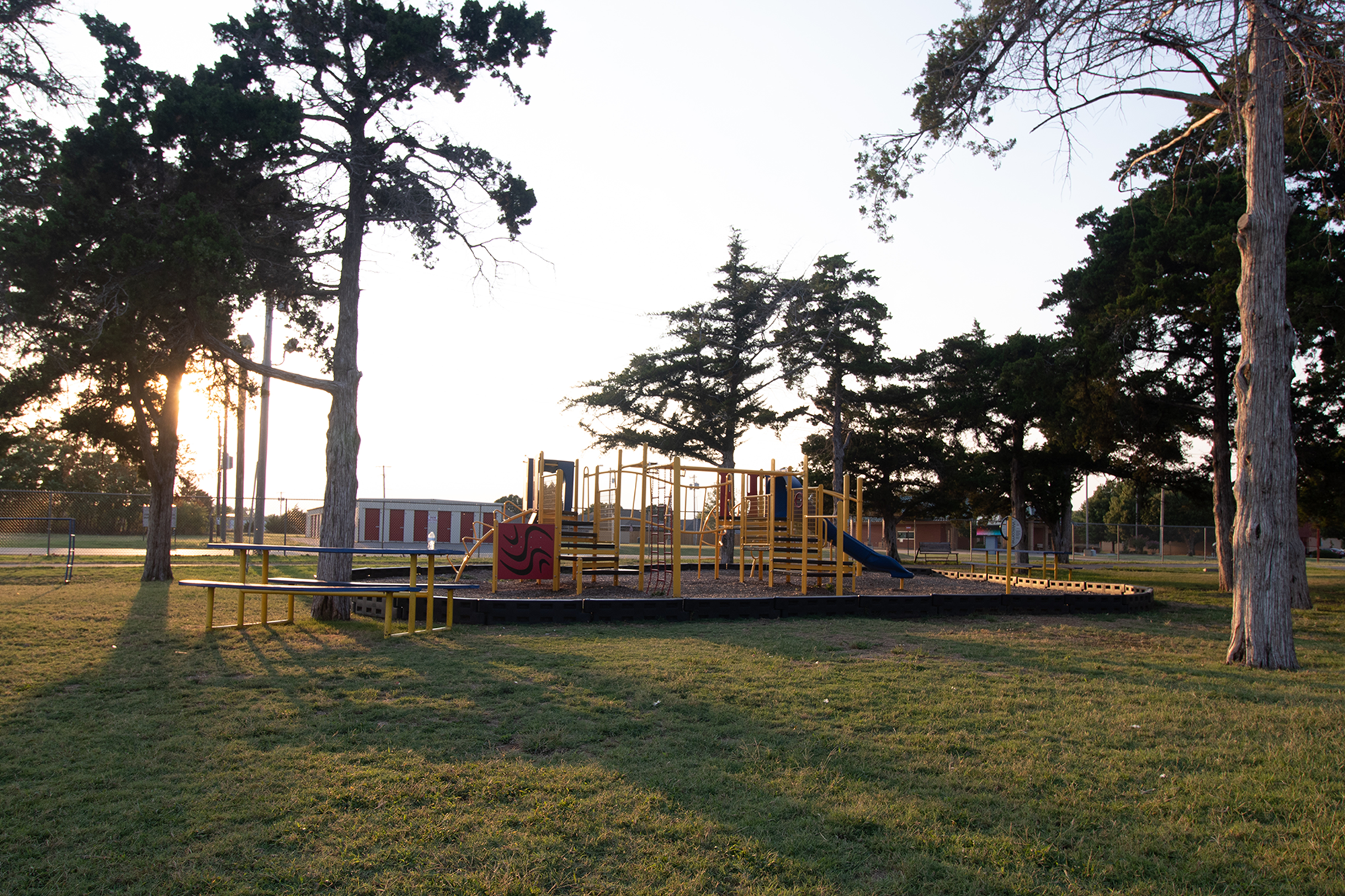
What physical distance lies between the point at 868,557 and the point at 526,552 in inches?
257

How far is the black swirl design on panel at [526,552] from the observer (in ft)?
42.6

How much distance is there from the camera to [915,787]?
3.99 m

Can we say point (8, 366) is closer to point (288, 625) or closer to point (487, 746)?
point (288, 625)

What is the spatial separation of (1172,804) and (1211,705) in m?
2.79

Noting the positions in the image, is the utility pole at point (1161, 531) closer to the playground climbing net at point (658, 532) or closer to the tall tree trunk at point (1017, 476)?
the tall tree trunk at point (1017, 476)

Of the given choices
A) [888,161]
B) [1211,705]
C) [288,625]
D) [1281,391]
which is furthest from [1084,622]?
[288,625]

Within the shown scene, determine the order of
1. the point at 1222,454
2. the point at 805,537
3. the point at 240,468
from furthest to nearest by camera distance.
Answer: the point at 240,468
the point at 1222,454
the point at 805,537

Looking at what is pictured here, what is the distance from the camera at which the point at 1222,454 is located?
19734mm

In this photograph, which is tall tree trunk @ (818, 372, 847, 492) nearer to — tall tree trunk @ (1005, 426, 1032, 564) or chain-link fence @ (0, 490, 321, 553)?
tall tree trunk @ (1005, 426, 1032, 564)

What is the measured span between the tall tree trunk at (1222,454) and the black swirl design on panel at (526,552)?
16711 mm

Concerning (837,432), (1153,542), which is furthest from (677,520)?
(1153,542)

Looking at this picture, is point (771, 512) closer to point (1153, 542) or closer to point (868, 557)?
point (868, 557)

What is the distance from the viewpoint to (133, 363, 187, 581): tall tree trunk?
54.7ft

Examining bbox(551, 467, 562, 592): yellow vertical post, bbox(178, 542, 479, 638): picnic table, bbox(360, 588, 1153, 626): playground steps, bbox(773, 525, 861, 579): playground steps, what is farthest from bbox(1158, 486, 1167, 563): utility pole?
bbox(178, 542, 479, 638): picnic table
